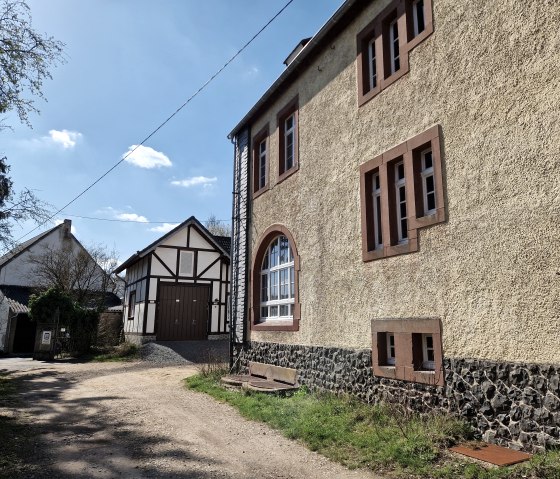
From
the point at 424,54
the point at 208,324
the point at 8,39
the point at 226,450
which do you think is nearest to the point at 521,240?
the point at 424,54

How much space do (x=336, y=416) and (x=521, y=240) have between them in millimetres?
3733

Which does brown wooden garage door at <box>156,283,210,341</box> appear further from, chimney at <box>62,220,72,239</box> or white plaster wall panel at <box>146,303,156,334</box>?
chimney at <box>62,220,72,239</box>

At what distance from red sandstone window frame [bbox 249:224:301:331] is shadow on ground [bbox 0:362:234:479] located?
12.7 feet

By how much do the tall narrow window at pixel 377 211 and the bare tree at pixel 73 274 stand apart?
19.7 meters

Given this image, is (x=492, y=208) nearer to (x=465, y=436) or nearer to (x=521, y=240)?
(x=521, y=240)

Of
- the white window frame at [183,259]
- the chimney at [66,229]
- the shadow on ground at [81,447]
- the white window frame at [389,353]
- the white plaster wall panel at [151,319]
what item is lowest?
the shadow on ground at [81,447]

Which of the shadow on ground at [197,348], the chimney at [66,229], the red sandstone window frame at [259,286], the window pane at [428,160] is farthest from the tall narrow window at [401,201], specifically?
the chimney at [66,229]

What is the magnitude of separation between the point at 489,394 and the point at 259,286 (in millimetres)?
7541

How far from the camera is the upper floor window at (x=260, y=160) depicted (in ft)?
42.2

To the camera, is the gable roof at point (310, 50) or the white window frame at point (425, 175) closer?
the white window frame at point (425, 175)

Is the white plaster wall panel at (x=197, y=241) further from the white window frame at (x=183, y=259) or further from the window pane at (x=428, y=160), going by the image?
the window pane at (x=428, y=160)

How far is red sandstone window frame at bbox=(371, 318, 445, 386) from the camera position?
6.45m

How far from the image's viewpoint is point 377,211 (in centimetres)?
824

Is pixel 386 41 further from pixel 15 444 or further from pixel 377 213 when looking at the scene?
pixel 15 444
